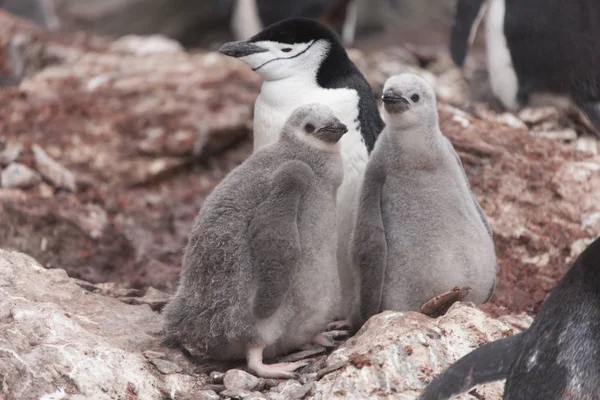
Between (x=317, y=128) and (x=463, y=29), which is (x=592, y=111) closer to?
(x=463, y=29)

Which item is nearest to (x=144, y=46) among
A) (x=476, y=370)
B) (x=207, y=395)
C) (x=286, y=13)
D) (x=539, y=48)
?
(x=286, y=13)

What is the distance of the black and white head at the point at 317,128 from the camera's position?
10.2 feet

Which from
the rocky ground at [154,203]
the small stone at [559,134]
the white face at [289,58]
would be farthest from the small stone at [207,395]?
the small stone at [559,134]

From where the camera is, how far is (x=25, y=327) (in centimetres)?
291

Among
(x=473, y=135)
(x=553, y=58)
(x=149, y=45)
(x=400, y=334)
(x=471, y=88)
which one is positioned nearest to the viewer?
(x=400, y=334)

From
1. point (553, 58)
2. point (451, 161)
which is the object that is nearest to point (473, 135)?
point (553, 58)

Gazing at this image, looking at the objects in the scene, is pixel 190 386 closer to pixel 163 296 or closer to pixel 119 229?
pixel 163 296

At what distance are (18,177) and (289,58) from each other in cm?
230

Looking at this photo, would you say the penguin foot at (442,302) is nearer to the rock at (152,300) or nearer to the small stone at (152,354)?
the small stone at (152,354)

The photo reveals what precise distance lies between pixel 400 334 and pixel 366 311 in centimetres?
51

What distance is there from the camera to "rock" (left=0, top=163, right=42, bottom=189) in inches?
214

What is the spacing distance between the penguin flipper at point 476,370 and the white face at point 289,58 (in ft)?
4.94

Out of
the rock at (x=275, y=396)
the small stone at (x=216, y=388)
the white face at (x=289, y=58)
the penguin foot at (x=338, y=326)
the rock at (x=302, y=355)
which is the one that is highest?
the white face at (x=289, y=58)

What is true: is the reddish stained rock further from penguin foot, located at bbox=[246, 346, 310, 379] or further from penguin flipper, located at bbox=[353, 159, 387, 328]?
penguin foot, located at bbox=[246, 346, 310, 379]
